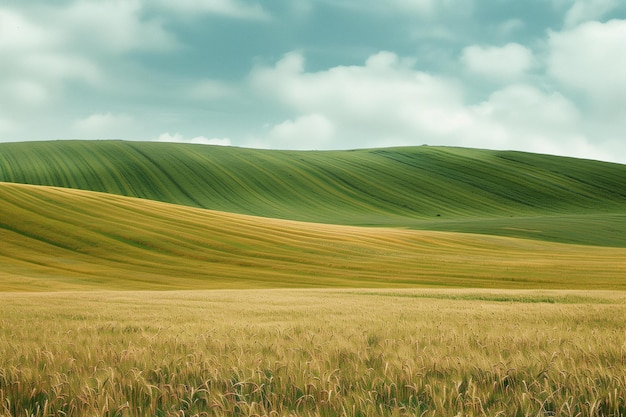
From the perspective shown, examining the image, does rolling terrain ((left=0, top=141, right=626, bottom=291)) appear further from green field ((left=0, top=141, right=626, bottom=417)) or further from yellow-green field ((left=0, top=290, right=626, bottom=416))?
yellow-green field ((left=0, top=290, right=626, bottom=416))

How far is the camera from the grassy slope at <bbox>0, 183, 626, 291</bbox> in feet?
93.3

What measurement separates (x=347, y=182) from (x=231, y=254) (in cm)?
6091

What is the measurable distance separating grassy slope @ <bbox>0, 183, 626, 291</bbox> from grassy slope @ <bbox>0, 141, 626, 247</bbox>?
21.0 meters

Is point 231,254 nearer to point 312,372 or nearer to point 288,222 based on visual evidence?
point 288,222

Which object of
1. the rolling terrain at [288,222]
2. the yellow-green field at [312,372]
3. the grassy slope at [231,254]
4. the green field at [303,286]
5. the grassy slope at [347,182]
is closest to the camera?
the yellow-green field at [312,372]

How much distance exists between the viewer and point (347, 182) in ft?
309

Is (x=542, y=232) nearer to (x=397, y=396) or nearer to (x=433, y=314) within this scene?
(x=433, y=314)

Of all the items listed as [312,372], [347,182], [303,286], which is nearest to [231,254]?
[303,286]

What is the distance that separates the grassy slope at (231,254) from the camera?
28.4 m

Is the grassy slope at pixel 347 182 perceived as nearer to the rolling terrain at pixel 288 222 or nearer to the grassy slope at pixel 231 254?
the rolling terrain at pixel 288 222

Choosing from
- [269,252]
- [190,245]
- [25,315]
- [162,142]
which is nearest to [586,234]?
[269,252]

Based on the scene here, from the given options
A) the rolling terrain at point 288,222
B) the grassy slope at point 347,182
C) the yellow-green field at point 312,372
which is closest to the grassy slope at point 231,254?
the rolling terrain at point 288,222

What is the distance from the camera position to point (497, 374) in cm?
367

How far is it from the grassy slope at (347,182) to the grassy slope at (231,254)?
69.0ft
